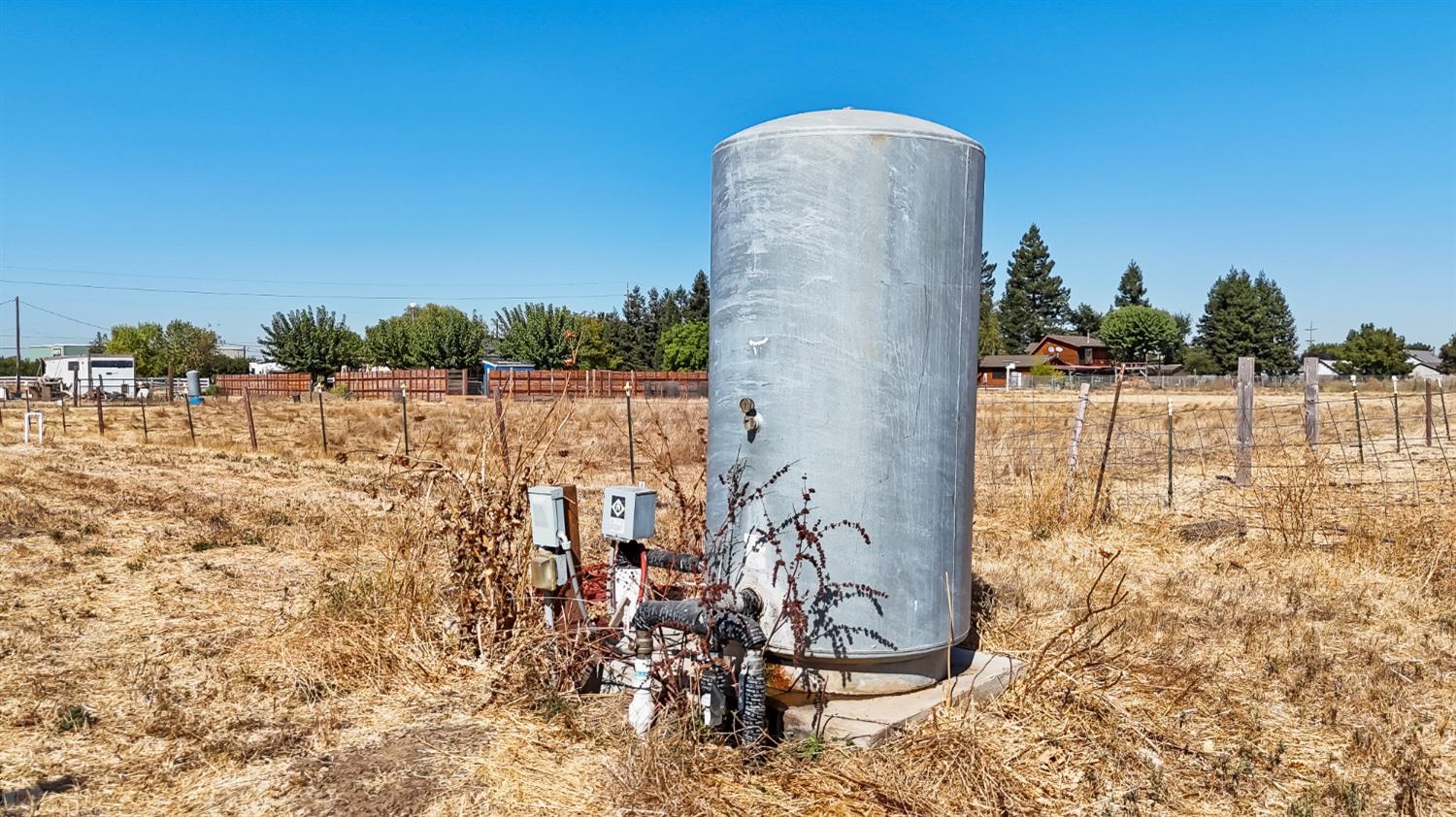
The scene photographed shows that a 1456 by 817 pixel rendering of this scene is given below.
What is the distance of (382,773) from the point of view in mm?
3990

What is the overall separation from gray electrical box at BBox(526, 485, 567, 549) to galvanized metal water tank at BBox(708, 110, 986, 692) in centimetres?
86

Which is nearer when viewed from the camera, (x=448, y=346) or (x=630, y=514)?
(x=630, y=514)

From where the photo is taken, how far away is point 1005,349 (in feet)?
339

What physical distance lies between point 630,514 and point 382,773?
5.04ft

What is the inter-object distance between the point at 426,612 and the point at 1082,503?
22.8ft

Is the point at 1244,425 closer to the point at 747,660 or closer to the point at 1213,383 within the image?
the point at 747,660

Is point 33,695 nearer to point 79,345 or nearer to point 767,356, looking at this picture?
point 767,356

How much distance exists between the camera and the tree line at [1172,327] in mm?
87125

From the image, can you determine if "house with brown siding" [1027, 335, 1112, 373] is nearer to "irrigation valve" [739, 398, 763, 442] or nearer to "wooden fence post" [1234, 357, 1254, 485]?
"wooden fence post" [1234, 357, 1254, 485]

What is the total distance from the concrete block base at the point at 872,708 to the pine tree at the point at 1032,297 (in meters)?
103

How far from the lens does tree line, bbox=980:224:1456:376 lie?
8712cm

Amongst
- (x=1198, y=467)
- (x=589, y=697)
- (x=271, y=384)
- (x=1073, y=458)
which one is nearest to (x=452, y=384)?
(x=271, y=384)

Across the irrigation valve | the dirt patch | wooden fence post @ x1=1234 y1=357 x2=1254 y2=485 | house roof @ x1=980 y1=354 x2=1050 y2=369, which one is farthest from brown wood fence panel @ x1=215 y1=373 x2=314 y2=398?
house roof @ x1=980 y1=354 x2=1050 y2=369

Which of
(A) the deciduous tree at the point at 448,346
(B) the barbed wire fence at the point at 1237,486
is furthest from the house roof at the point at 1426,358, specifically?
(B) the barbed wire fence at the point at 1237,486
